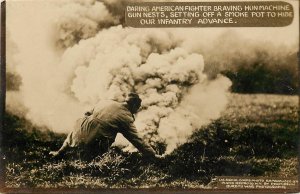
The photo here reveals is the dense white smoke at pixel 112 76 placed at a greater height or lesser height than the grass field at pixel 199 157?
greater

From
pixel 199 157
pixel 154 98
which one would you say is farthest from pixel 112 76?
pixel 199 157

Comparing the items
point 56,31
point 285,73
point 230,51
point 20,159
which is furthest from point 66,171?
point 285,73

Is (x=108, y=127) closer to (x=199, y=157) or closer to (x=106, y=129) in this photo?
(x=106, y=129)

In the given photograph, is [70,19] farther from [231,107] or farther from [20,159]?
[231,107]

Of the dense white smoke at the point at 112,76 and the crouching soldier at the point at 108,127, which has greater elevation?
the dense white smoke at the point at 112,76
